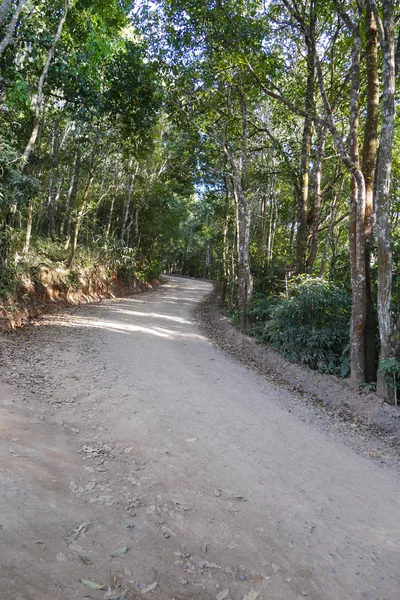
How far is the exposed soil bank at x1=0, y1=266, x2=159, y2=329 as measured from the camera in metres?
9.59

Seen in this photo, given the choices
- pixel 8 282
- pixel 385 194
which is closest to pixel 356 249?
pixel 385 194

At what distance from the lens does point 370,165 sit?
7.64 m

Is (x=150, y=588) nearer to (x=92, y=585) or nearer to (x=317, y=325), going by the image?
(x=92, y=585)

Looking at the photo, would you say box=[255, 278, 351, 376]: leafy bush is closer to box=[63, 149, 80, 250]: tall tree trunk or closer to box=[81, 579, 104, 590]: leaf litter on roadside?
box=[81, 579, 104, 590]: leaf litter on roadside

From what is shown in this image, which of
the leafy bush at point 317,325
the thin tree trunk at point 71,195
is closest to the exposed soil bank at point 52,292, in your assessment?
the thin tree trunk at point 71,195

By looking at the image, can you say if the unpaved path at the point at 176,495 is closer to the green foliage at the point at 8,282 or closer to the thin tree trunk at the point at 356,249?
the thin tree trunk at the point at 356,249

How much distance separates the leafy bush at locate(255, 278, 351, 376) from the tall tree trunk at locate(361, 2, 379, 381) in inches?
24.9

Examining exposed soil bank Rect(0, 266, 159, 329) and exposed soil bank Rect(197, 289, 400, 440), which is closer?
exposed soil bank Rect(197, 289, 400, 440)

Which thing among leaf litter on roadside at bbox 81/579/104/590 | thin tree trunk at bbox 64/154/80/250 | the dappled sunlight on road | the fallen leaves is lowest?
the fallen leaves

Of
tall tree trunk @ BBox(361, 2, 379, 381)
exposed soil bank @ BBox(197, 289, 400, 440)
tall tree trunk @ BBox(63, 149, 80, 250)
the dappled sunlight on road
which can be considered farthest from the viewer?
tall tree trunk @ BBox(63, 149, 80, 250)

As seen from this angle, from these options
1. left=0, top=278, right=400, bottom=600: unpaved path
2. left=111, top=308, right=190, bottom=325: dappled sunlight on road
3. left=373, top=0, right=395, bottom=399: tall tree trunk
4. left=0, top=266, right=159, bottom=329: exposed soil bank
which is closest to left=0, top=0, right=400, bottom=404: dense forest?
left=373, top=0, right=395, bottom=399: tall tree trunk

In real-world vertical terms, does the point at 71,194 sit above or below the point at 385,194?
above

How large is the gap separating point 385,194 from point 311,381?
414cm

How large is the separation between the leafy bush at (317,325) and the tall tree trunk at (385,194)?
1323mm
